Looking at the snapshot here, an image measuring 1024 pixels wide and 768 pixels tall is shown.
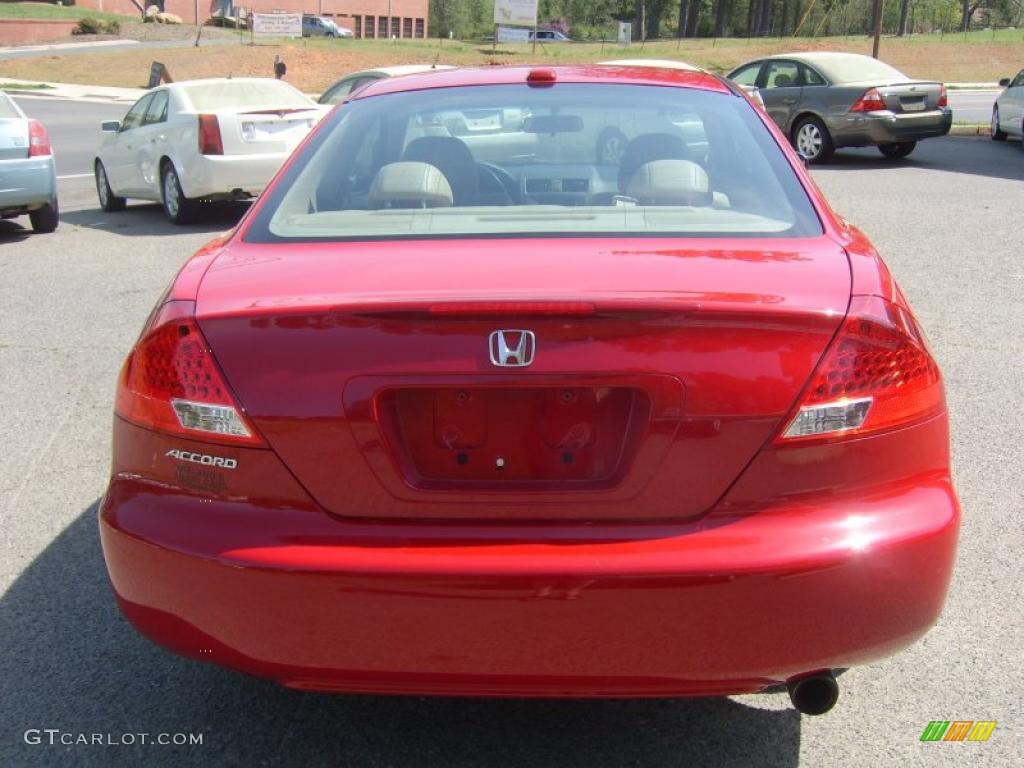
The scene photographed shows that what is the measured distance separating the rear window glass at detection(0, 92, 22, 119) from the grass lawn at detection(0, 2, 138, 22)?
225 feet

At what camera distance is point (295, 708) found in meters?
3.30

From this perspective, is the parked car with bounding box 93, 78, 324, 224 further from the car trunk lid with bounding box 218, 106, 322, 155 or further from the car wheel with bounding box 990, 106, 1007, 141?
the car wheel with bounding box 990, 106, 1007, 141

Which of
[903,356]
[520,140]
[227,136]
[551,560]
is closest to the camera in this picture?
[551,560]

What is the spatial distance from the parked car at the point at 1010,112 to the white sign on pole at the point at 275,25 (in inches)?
1741

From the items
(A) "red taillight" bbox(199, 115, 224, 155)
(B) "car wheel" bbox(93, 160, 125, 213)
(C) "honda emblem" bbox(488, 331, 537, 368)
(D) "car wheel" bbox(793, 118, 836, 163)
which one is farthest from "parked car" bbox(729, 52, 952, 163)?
(C) "honda emblem" bbox(488, 331, 537, 368)

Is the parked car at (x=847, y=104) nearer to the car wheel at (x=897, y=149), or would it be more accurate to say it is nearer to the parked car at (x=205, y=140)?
the car wheel at (x=897, y=149)

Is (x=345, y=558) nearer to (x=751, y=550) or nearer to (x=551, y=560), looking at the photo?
(x=551, y=560)

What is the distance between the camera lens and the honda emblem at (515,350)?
2.51 meters

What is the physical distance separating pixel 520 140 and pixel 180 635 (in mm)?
2245

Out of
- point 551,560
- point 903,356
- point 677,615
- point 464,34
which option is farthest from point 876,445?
point 464,34

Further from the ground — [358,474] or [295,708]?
[358,474]

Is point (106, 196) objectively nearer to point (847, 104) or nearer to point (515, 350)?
point (847, 104)

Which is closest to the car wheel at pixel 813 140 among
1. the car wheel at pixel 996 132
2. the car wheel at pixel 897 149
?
the car wheel at pixel 897 149

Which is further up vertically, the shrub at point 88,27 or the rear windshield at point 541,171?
the rear windshield at point 541,171
